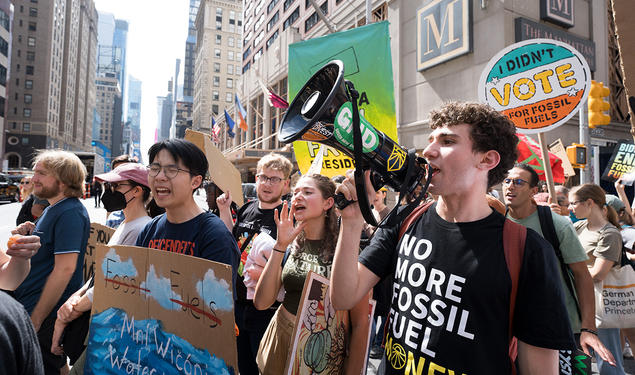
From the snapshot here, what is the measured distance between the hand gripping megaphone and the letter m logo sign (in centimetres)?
1275

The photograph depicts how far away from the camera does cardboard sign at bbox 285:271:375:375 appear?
5.97 ft

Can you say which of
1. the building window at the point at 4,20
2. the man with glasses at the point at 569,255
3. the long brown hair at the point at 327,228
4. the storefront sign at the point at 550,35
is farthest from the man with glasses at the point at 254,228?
the building window at the point at 4,20

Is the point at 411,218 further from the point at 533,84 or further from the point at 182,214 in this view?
the point at 533,84

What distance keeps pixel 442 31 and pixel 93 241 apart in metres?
13.6

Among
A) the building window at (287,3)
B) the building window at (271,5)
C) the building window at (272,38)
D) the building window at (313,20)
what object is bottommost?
the building window at (313,20)

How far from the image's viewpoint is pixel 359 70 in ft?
13.5

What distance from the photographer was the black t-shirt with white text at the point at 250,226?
2.98 m

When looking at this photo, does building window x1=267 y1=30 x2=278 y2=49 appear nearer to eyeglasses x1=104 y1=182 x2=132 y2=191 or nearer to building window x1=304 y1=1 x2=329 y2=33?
building window x1=304 y1=1 x2=329 y2=33

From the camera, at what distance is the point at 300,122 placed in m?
1.42

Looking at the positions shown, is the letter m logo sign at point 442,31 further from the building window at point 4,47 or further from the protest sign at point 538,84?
the building window at point 4,47

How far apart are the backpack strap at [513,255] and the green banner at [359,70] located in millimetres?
2295

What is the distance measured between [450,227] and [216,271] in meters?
1.04

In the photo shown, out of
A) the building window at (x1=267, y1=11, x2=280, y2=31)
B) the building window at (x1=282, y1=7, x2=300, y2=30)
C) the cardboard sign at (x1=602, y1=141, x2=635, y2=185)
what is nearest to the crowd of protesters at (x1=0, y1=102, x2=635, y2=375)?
the cardboard sign at (x1=602, y1=141, x2=635, y2=185)

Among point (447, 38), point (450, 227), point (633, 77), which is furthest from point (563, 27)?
point (450, 227)
